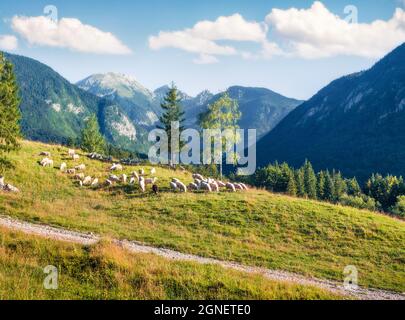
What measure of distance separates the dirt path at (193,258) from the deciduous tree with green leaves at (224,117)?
1498 inches

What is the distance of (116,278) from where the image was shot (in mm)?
15305

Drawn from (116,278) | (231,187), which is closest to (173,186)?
(231,187)

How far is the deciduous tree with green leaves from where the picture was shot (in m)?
61.0

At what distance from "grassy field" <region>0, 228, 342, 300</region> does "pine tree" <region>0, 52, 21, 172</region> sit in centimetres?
2776

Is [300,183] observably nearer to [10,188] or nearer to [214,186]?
[214,186]

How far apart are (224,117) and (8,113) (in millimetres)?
31057

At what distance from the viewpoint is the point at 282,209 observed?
35469mm

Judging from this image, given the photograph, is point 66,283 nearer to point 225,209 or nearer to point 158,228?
point 158,228

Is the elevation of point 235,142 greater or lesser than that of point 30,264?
greater

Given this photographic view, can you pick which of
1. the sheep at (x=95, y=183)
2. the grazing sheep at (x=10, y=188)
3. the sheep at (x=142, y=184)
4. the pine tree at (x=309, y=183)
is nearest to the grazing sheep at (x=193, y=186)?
the sheep at (x=142, y=184)

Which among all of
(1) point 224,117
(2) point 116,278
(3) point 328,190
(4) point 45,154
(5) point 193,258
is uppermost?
(1) point 224,117

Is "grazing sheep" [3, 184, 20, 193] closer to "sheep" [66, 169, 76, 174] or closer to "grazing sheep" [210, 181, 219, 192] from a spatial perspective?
"sheep" [66, 169, 76, 174]

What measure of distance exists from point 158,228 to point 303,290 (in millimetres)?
15789
